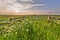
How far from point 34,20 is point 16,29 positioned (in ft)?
1.06

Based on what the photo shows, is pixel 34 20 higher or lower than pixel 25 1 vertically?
lower

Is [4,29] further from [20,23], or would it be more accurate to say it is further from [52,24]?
[52,24]

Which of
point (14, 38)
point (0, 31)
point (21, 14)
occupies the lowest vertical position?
point (14, 38)

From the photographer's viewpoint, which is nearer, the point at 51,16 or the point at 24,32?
the point at 24,32

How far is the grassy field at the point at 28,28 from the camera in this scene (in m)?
1.69

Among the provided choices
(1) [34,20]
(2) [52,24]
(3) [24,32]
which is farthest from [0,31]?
(2) [52,24]

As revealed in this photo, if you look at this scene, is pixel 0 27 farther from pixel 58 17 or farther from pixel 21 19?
pixel 58 17

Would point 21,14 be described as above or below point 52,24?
above

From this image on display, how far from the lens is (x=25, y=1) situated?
1.83 m

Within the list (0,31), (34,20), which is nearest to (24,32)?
(34,20)

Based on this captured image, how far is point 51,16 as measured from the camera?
5.92 ft

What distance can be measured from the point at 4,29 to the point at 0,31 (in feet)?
0.23

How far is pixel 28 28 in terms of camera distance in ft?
5.65

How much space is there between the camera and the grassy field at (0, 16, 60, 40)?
1.69m
